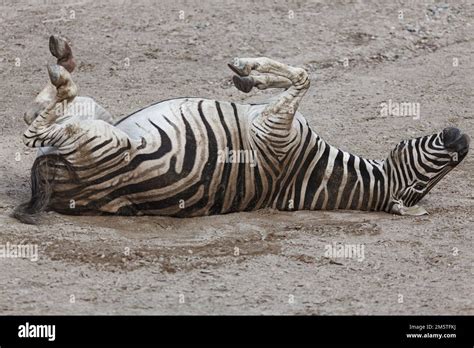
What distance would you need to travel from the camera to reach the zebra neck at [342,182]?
741cm

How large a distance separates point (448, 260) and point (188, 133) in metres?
1.99

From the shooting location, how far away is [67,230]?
6781mm

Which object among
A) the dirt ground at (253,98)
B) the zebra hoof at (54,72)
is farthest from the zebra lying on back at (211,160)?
the dirt ground at (253,98)

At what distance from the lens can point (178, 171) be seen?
692 centimetres

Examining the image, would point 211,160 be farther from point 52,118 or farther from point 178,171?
point 52,118

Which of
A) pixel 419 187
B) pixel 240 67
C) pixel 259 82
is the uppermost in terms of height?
pixel 240 67

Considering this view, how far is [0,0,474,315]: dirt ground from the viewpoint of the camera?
6.04 meters

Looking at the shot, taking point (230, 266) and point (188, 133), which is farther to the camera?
point (188, 133)

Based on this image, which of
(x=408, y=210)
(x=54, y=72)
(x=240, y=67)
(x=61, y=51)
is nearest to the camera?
(x=54, y=72)

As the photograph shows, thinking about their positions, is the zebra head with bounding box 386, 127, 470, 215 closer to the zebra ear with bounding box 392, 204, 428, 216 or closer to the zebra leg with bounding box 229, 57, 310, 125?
the zebra ear with bounding box 392, 204, 428, 216

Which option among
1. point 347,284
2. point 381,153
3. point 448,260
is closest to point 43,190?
point 347,284

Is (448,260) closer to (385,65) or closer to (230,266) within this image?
(230,266)

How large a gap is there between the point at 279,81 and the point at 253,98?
317 centimetres

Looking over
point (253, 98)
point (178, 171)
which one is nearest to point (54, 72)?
point (178, 171)
